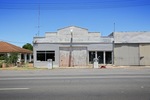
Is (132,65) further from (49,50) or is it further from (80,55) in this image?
(49,50)

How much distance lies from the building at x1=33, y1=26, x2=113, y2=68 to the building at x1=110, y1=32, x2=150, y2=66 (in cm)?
103

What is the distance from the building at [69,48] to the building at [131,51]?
1034 millimetres

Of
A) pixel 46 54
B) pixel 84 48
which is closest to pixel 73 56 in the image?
pixel 84 48

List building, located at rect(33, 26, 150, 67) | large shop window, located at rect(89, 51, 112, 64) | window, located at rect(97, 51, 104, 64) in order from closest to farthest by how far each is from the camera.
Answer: building, located at rect(33, 26, 150, 67), large shop window, located at rect(89, 51, 112, 64), window, located at rect(97, 51, 104, 64)

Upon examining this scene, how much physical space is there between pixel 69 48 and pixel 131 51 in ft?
Result: 29.6

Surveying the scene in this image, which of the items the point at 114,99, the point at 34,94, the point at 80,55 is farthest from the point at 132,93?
the point at 80,55

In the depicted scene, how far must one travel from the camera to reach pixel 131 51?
1465 inches

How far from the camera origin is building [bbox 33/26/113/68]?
37.4 m

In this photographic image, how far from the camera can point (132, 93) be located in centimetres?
1105

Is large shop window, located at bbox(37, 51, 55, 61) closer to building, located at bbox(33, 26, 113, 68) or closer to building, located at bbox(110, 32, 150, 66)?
building, located at bbox(33, 26, 113, 68)

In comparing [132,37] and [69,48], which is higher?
[132,37]

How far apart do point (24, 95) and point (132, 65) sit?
1111 inches

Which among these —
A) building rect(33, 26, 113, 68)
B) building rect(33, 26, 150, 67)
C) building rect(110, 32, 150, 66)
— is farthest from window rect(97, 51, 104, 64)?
building rect(110, 32, 150, 66)

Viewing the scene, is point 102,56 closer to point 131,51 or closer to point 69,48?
point 131,51
